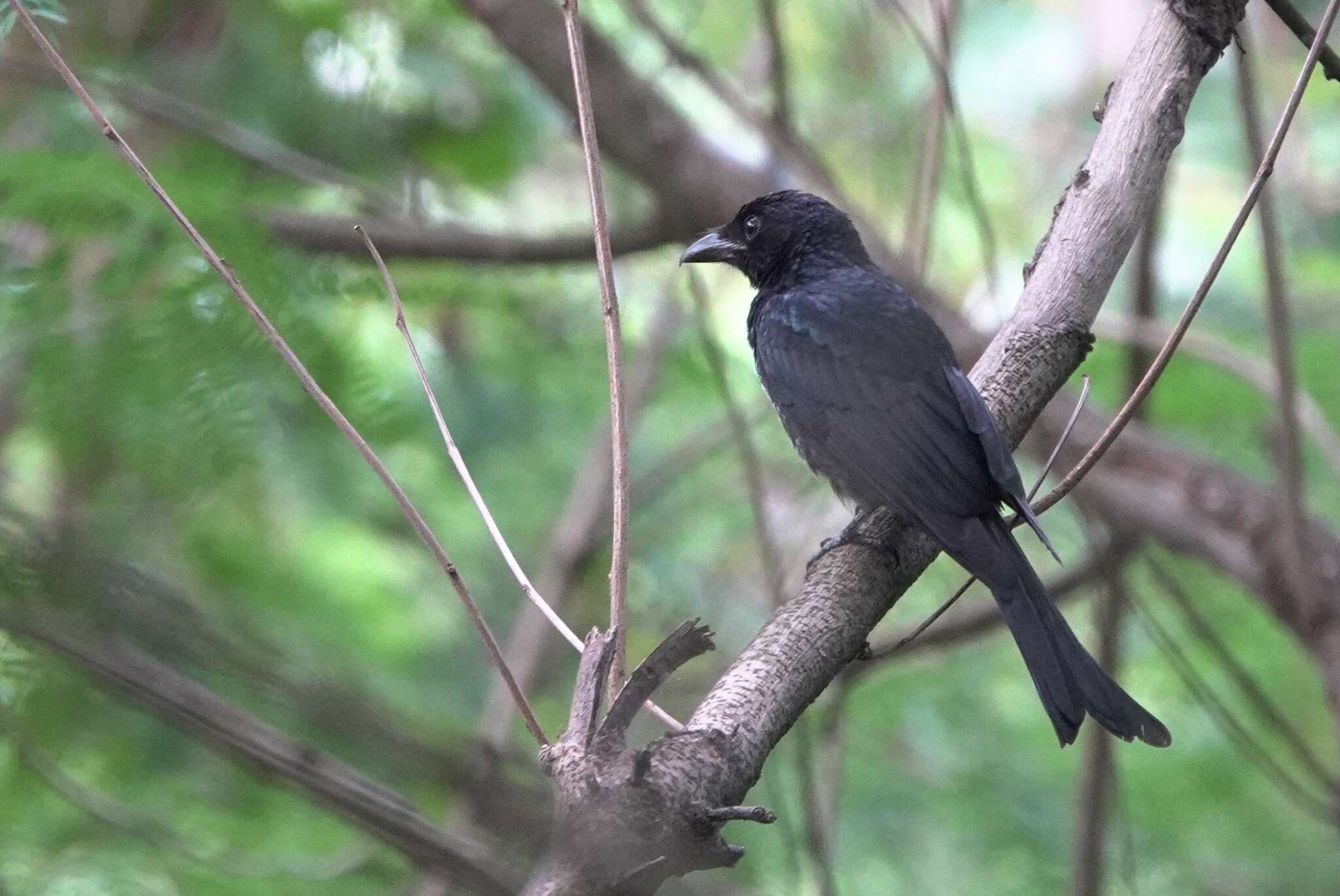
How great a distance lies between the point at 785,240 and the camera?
4.24 m

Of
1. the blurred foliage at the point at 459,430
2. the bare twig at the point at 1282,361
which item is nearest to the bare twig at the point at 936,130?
the bare twig at the point at 1282,361

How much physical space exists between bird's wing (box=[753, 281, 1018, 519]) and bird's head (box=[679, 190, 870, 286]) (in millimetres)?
290

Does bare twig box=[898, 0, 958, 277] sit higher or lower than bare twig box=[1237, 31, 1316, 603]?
higher

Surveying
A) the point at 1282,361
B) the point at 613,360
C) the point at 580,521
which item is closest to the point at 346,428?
the point at 613,360

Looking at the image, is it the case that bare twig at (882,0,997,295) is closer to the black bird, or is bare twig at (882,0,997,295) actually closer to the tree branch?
the black bird

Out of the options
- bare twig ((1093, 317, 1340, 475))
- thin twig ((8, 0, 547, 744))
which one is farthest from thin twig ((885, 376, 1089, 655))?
bare twig ((1093, 317, 1340, 475))

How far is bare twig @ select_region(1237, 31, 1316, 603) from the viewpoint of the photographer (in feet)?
11.8

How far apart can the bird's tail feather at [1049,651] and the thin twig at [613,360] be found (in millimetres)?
830

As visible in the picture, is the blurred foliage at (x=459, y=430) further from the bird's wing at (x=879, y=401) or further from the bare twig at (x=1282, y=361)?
the bird's wing at (x=879, y=401)

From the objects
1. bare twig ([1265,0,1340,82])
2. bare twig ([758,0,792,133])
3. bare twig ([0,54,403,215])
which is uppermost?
bare twig ([0,54,403,215])

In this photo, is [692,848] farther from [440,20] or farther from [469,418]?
[440,20]

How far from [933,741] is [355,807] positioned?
422cm

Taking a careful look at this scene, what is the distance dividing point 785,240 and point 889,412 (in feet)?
3.64

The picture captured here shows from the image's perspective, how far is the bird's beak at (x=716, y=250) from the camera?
14.1ft
